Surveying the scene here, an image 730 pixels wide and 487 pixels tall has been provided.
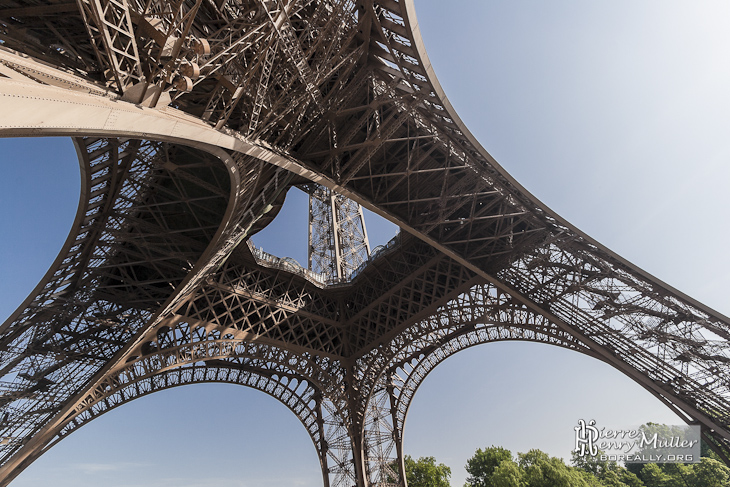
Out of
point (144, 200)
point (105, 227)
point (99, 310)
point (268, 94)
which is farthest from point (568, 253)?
point (99, 310)

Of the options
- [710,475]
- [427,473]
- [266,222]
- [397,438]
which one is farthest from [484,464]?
[266,222]

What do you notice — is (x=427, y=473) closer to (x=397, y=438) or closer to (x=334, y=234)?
(x=397, y=438)

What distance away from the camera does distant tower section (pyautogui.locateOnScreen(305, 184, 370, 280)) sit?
25844 mm

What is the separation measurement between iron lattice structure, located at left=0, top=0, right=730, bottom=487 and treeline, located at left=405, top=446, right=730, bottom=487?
6605 mm

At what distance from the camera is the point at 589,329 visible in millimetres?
12367

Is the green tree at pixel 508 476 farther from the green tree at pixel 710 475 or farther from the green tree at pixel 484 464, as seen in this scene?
the green tree at pixel 710 475

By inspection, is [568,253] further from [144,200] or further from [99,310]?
[99,310]

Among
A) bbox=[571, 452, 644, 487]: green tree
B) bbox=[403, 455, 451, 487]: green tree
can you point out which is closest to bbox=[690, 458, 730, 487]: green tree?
bbox=[571, 452, 644, 487]: green tree

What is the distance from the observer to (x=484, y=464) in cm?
2820

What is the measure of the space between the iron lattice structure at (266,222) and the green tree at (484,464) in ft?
29.0

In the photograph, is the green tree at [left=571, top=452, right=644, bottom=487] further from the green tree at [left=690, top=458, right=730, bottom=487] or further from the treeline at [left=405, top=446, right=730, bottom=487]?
the green tree at [left=690, top=458, right=730, bottom=487]

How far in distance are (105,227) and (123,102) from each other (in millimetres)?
10234

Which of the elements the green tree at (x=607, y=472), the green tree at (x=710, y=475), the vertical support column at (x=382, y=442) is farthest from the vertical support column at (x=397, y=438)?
the green tree at (x=710, y=475)

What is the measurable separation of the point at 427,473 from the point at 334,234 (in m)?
17.4
